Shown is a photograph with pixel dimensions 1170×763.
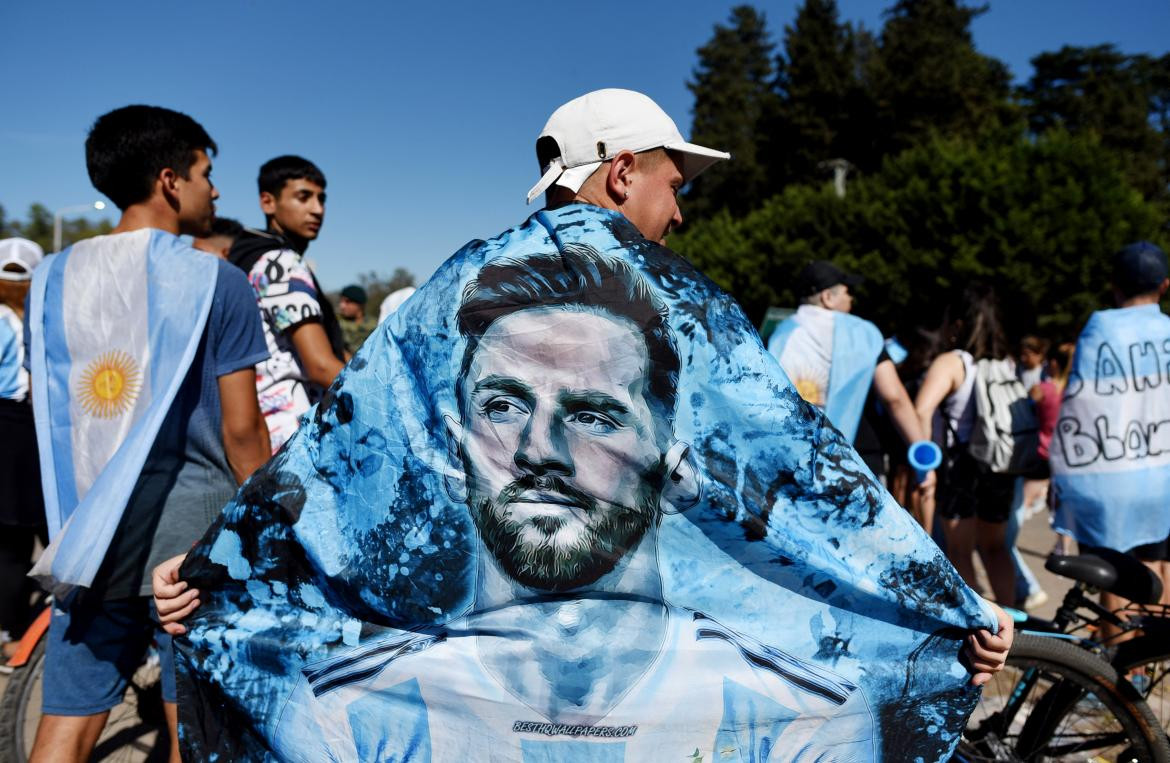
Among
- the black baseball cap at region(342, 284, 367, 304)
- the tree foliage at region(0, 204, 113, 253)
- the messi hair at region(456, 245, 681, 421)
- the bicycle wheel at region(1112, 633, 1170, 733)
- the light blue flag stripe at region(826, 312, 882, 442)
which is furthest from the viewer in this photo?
the tree foliage at region(0, 204, 113, 253)

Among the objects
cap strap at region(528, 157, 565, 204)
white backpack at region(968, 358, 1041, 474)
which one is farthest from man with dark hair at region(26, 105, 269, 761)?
white backpack at region(968, 358, 1041, 474)

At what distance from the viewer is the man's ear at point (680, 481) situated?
166 cm

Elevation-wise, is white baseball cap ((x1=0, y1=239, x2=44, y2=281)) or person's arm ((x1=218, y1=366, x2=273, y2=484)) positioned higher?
white baseball cap ((x1=0, y1=239, x2=44, y2=281))

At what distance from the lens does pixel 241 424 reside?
2406 mm

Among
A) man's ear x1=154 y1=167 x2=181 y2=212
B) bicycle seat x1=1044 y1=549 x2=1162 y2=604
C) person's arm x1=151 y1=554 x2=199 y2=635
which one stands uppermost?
man's ear x1=154 y1=167 x2=181 y2=212

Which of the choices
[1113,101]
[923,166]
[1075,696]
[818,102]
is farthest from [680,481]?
[1113,101]

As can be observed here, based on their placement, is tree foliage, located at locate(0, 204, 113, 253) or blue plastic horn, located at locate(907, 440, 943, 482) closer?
blue plastic horn, located at locate(907, 440, 943, 482)

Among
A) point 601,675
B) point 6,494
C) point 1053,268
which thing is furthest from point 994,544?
point 1053,268

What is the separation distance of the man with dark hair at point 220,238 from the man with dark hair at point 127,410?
5.69 ft

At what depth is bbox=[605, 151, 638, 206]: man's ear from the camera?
1.90m

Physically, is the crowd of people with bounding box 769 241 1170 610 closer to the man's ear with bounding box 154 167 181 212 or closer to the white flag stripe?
the man's ear with bounding box 154 167 181 212

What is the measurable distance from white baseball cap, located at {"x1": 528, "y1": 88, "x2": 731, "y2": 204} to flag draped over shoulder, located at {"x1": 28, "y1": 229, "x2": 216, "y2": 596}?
1.09 meters

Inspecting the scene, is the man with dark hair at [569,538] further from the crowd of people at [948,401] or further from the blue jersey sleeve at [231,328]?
the crowd of people at [948,401]

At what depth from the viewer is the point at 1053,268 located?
2267 centimetres
